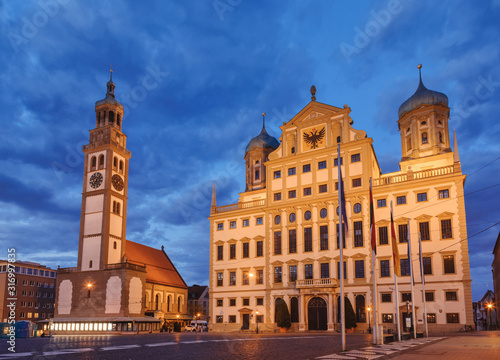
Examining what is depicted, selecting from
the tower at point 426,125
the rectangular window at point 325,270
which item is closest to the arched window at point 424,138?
the tower at point 426,125

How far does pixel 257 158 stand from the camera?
A: 83375 mm

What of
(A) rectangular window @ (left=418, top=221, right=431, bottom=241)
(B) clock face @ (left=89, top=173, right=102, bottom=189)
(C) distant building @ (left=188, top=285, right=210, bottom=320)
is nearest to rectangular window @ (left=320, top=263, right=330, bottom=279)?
(A) rectangular window @ (left=418, top=221, right=431, bottom=241)

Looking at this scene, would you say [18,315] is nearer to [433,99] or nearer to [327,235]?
[327,235]

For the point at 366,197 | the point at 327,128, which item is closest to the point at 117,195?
the point at 327,128

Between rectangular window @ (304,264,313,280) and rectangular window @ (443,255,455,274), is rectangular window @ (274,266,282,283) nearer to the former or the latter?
rectangular window @ (304,264,313,280)

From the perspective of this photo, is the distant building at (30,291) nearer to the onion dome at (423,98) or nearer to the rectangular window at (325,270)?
the rectangular window at (325,270)

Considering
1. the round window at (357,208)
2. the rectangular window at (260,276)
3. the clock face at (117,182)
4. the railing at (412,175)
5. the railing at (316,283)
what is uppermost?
the clock face at (117,182)

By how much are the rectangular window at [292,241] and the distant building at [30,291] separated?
6554 centimetres

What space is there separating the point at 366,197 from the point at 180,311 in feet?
173

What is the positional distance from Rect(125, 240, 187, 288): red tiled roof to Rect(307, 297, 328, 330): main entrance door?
115 ft

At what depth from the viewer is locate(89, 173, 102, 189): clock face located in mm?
77500

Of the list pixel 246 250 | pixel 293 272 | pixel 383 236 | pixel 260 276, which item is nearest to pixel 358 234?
pixel 383 236

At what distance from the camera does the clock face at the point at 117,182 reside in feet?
256

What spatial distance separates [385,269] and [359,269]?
3.19 m
